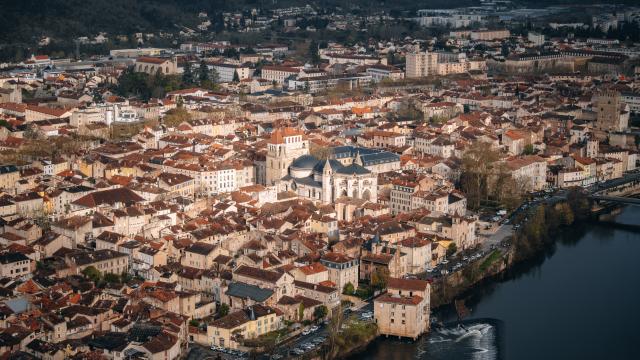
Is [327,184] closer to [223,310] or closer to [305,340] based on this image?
[223,310]

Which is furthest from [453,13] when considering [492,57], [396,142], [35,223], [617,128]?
[35,223]

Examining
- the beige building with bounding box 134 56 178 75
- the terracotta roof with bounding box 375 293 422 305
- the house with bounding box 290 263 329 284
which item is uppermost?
the beige building with bounding box 134 56 178 75

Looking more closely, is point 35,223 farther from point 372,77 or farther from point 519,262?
point 372,77

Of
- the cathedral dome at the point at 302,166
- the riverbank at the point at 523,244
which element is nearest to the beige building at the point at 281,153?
the cathedral dome at the point at 302,166

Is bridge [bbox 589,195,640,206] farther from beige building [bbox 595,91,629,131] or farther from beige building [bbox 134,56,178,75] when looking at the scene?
beige building [bbox 134,56,178,75]

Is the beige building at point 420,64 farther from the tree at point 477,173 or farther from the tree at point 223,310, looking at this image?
the tree at point 223,310

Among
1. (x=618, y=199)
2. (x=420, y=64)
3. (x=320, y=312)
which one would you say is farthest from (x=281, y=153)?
(x=420, y=64)

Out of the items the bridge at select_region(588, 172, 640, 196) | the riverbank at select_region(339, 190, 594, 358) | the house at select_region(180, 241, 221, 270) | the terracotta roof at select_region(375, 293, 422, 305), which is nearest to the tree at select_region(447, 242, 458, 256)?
the riverbank at select_region(339, 190, 594, 358)
